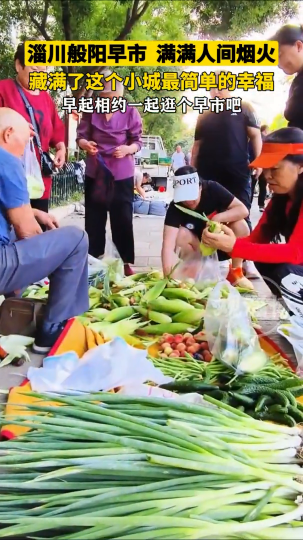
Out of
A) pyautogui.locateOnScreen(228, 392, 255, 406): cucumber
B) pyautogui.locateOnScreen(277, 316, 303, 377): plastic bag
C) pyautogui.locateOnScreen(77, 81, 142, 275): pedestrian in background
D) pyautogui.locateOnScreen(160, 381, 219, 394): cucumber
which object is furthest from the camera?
pyautogui.locateOnScreen(77, 81, 142, 275): pedestrian in background

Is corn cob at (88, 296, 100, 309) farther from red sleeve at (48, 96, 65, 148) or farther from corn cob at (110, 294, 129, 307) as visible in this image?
red sleeve at (48, 96, 65, 148)

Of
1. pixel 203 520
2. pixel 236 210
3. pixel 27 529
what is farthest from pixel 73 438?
pixel 236 210

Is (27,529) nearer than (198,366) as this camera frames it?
Yes

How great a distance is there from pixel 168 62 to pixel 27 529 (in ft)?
6.43

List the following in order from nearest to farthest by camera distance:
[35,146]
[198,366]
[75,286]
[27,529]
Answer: [27,529] → [198,366] → [75,286] → [35,146]

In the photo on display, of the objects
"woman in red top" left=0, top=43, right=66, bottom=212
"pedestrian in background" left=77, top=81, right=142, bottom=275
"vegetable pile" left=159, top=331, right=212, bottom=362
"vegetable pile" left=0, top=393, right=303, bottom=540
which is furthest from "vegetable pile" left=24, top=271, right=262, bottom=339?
"vegetable pile" left=0, top=393, right=303, bottom=540

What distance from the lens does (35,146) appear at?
263 centimetres

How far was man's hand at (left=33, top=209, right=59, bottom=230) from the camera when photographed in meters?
2.54

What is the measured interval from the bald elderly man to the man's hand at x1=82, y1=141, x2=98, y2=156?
469mm

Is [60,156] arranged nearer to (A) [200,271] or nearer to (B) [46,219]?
(B) [46,219]

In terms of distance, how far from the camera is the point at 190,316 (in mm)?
2344

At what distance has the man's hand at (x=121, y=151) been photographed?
8.66 feet

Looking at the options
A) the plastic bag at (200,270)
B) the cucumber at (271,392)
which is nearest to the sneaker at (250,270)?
the plastic bag at (200,270)

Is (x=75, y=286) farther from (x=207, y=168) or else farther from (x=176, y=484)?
(x=176, y=484)
